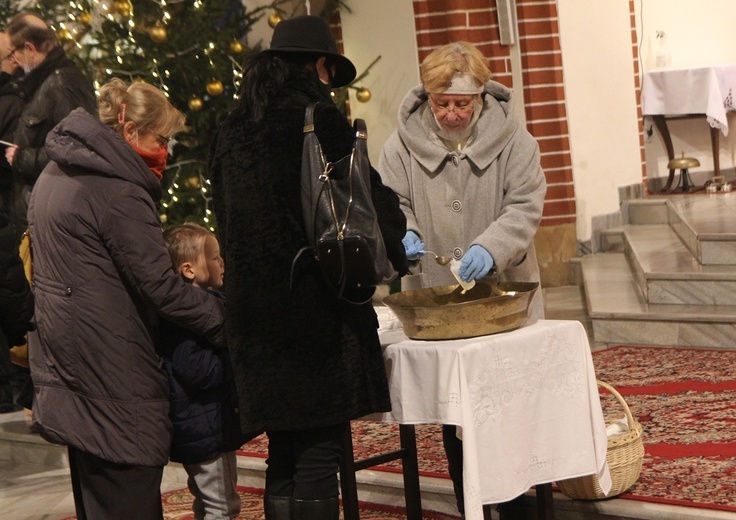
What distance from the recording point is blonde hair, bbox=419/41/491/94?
3.47m

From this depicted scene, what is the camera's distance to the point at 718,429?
4598mm

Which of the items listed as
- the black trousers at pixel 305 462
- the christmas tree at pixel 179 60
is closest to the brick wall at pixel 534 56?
the christmas tree at pixel 179 60

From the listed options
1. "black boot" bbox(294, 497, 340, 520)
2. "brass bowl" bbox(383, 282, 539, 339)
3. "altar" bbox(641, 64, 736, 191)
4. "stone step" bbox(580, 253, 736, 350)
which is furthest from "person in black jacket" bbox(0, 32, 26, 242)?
"altar" bbox(641, 64, 736, 191)

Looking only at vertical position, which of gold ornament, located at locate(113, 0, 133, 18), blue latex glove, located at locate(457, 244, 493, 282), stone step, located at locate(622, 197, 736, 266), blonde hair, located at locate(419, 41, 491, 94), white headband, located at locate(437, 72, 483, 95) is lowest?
stone step, located at locate(622, 197, 736, 266)

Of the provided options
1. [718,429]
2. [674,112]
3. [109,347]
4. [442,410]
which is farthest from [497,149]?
[674,112]

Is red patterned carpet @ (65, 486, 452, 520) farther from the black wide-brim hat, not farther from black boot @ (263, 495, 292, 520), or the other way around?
the black wide-brim hat

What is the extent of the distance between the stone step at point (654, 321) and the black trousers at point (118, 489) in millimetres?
4033

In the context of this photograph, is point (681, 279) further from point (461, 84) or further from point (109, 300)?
point (109, 300)

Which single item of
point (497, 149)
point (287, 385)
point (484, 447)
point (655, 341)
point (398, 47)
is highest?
point (398, 47)

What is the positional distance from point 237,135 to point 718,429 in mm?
2711

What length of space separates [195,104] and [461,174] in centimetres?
353

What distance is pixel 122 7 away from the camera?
6672mm

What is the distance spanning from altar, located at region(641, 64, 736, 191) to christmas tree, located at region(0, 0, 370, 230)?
15.2 feet

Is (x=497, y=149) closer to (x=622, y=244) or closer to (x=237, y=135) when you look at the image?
Result: (x=237, y=135)
